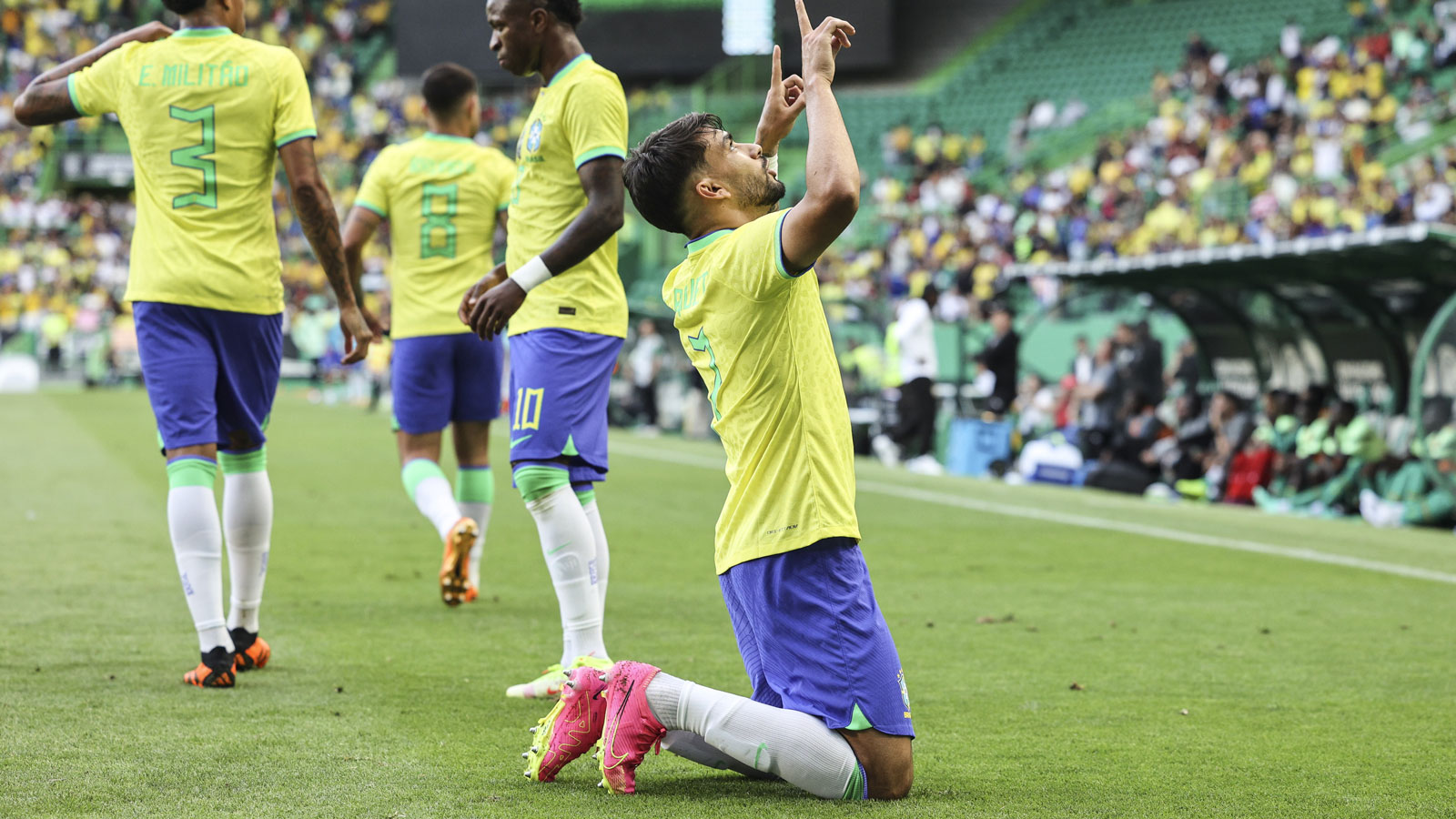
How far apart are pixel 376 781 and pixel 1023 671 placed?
2417 millimetres

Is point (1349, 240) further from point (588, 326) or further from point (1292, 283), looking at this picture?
point (588, 326)

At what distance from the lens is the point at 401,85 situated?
41.3 meters

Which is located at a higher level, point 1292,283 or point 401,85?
point 401,85

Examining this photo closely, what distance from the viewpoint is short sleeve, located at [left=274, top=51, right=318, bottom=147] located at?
15.3ft

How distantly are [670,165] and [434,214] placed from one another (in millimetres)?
3135

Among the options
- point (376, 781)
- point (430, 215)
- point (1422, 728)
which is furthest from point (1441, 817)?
point (430, 215)

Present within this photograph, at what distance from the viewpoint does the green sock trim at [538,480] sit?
462 cm

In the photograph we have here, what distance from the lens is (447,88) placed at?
6.36 metres

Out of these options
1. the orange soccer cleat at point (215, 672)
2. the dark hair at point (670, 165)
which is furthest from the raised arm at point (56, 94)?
the dark hair at point (670, 165)

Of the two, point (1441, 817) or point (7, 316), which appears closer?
point (1441, 817)

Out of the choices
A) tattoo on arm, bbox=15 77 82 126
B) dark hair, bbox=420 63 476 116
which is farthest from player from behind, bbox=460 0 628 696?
dark hair, bbox=420 63 476 116

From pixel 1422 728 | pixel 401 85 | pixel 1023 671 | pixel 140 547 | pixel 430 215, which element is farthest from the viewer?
pixel 401 85

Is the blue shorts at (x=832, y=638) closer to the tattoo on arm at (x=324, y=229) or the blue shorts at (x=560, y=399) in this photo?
the blue shorts at (x=560, y=399)

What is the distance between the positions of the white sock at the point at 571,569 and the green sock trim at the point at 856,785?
1.46 metres
